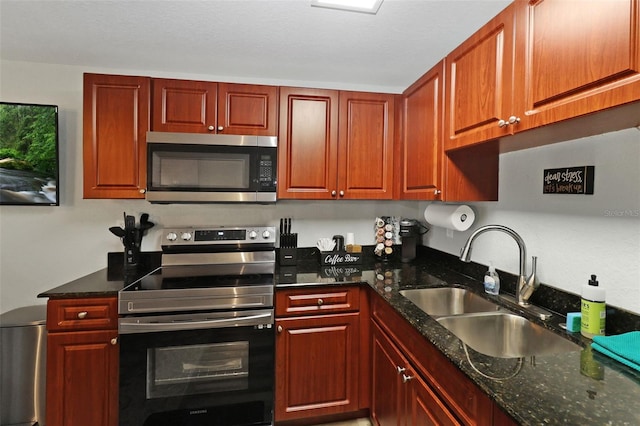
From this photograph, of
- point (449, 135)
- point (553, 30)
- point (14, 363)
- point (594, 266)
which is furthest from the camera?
point (14, 363)

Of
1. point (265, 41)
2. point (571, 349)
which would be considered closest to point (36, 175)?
point (265, 41)

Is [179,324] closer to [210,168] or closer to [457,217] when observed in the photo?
[210,168]

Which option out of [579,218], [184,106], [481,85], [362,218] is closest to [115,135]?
[184,106]

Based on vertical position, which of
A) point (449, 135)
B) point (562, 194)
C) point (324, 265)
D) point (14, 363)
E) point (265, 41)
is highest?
point (265, 41)

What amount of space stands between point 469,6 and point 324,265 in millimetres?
1706

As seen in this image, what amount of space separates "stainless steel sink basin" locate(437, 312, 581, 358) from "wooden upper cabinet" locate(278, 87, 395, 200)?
1.05m

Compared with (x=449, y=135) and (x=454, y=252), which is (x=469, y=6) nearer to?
(x=449, y=135)

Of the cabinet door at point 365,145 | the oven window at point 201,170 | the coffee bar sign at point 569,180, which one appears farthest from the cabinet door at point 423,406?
the oven window at point 201,170

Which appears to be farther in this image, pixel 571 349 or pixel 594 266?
pixel 594 266

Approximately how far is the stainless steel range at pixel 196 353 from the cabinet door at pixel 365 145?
0.92 m

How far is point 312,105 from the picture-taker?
2123mm

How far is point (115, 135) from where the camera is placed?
6.31 feet

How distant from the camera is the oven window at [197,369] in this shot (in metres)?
1.64

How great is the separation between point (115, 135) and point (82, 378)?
139 centimetres
